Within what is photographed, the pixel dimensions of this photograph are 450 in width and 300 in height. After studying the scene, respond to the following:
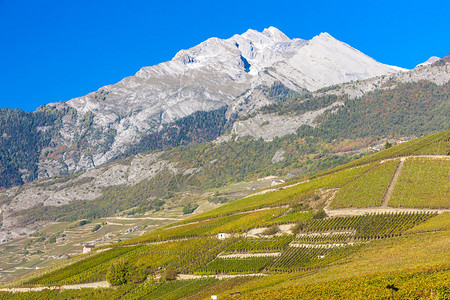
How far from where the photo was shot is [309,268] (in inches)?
3290

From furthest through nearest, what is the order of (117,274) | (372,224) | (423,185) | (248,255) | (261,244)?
1. (423,185)
2. (261,244)
3. (248,255)
4. (117,274)
5. (372,224)

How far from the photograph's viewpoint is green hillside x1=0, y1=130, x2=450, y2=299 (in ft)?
202

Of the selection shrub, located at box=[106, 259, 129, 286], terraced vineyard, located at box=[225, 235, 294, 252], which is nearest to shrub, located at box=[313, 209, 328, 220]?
terraced vineyard, located at box=[225, 235, 294, 252]

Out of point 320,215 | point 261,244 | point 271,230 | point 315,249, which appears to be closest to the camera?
point 315,249

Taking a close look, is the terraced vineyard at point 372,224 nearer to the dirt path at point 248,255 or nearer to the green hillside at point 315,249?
the green hillside at point 315,249

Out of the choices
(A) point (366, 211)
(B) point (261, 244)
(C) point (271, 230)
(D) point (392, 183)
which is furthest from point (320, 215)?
(D) point (392, 183)

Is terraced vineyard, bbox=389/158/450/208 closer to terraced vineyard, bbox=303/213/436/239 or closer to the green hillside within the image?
the green hillside

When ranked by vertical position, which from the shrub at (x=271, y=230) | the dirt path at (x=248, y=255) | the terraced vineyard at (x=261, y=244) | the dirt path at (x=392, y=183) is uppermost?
the dirt path at (x=392, y=183)

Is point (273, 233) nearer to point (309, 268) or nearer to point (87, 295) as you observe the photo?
point (309, 268)

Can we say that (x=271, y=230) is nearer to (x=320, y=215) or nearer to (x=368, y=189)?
(x=320, y=215)

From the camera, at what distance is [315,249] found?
96.9 metres

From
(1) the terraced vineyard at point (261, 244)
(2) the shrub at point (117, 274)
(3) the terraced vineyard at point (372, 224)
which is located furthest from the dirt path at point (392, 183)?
(2) the shrub at point (117, 274)

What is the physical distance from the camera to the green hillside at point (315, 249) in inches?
2426

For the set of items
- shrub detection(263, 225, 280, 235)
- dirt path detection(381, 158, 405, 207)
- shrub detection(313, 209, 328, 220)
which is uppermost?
dirt path detection(381, 158, 405, 207)
